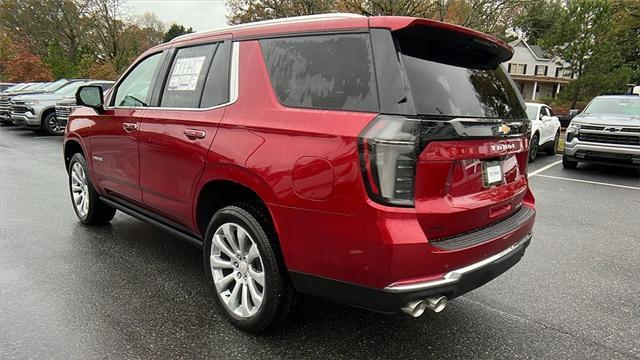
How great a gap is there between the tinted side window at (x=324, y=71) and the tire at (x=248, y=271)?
2.58 feet

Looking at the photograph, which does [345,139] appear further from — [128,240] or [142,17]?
[142,17]

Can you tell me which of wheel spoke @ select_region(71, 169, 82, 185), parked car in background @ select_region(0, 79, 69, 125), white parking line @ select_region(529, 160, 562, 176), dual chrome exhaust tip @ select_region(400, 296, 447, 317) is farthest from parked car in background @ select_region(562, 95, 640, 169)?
parked car in background @ select_region(0, 79, 69, 125)

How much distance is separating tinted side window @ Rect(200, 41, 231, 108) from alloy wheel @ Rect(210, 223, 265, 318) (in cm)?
85

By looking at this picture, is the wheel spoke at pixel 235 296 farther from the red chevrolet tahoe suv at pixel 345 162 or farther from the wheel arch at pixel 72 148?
the wheel arch at pixel 72 148

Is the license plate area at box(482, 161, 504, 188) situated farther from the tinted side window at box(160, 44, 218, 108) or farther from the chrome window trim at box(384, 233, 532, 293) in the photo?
the tinted side window at box(160, 44, 218, 108)

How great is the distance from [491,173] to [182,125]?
211 cm

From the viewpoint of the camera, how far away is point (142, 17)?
2084 inches

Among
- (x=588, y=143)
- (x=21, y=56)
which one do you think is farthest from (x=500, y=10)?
(x=21, y=56)

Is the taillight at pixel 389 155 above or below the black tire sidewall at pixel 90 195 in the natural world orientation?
above

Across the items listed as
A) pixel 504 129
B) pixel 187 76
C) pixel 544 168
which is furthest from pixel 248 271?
pixel 544 168

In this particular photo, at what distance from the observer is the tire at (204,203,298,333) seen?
2678mm

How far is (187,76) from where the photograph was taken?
3428 mm

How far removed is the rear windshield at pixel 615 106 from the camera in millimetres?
9633

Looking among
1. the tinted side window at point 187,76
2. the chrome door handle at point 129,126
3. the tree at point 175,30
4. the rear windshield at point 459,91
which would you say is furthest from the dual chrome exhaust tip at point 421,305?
the tree at point 175,30
